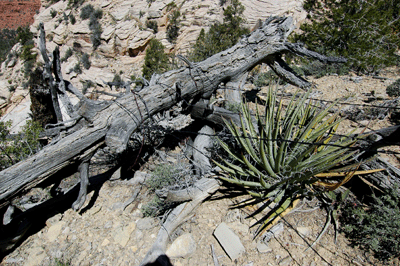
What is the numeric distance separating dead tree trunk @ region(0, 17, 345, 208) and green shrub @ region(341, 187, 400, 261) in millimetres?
2714

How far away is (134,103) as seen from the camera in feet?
12.2

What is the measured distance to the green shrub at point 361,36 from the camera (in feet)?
26.3

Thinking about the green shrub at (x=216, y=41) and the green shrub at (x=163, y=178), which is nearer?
the green shrub at (x=163, y=178)

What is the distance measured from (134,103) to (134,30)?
21.1 meters

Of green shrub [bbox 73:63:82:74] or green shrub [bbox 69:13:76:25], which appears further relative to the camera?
green shrub [bbox 69:13:76:25]

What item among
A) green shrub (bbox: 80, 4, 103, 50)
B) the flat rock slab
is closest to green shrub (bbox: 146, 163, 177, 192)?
the flat rock slab

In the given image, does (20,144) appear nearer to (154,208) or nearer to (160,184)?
(160,184)

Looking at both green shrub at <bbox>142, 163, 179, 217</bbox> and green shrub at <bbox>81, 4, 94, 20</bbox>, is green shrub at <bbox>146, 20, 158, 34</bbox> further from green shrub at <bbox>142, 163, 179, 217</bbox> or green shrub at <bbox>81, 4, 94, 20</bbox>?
green shrub at <bbox>142, 163, 179, 217</bbox>

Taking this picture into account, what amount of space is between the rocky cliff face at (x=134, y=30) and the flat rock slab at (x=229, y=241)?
19.1 meters

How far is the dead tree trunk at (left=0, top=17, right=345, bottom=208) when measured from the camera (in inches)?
122

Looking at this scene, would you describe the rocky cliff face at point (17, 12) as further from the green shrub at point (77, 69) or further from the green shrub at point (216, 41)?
the green shrub at point (216, 41)

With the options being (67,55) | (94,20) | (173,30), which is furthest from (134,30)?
(67,55)

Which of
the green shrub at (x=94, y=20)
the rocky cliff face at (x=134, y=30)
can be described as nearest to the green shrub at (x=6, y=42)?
the rocky cliff face at (x=134, y=30)

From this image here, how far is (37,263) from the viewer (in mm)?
3176
